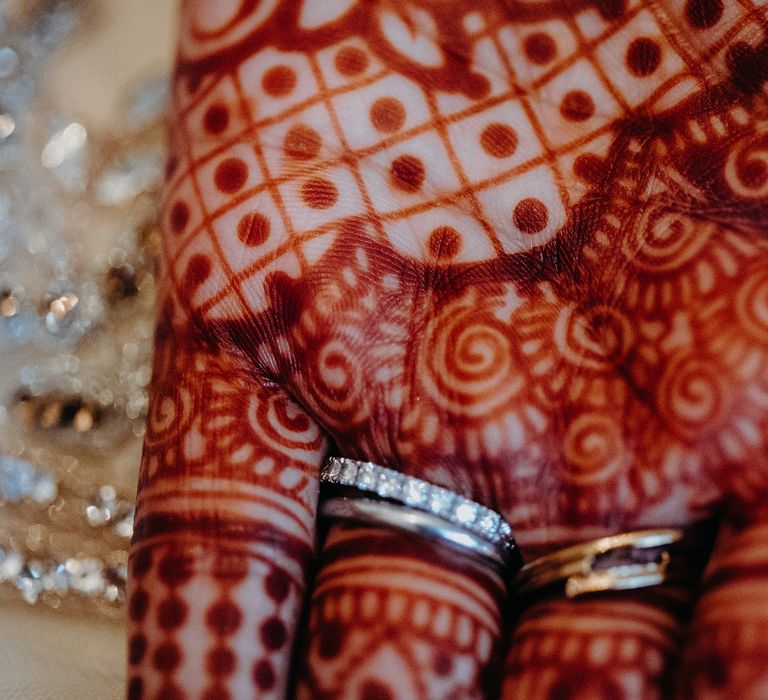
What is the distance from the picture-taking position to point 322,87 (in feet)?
1.78

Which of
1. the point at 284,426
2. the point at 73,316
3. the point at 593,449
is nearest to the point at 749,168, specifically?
the point at 593,449

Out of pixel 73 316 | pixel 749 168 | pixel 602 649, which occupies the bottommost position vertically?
pixel 602 649

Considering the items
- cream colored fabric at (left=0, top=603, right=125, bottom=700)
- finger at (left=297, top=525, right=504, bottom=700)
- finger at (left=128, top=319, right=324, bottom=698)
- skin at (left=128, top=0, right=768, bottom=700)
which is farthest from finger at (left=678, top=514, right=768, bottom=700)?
cream colored fabric at (left=0, top=603, right=125, bottom=700)

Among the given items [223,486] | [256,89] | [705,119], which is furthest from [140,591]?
[705,119]

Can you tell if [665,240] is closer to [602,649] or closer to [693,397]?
[693,397]

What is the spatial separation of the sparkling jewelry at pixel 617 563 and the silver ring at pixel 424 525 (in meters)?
0.04

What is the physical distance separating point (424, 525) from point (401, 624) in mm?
56

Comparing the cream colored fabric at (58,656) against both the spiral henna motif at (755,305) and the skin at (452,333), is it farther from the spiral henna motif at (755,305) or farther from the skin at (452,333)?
the spiral henna motif at (755,305)

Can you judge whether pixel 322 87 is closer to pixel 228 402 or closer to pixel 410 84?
pixel 410 84

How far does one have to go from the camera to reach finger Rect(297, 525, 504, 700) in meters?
0.45

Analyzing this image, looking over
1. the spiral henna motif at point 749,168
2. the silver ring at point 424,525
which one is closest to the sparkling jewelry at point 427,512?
the silver ring at point 424,525

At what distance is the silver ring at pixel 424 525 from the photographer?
48cm

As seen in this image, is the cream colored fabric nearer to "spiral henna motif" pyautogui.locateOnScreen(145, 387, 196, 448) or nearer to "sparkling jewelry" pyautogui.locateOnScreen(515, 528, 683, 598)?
"spiral henna motif" pyautogui.locateOnScreen(145, 387, 196, 448)

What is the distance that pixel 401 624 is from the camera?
459mm
